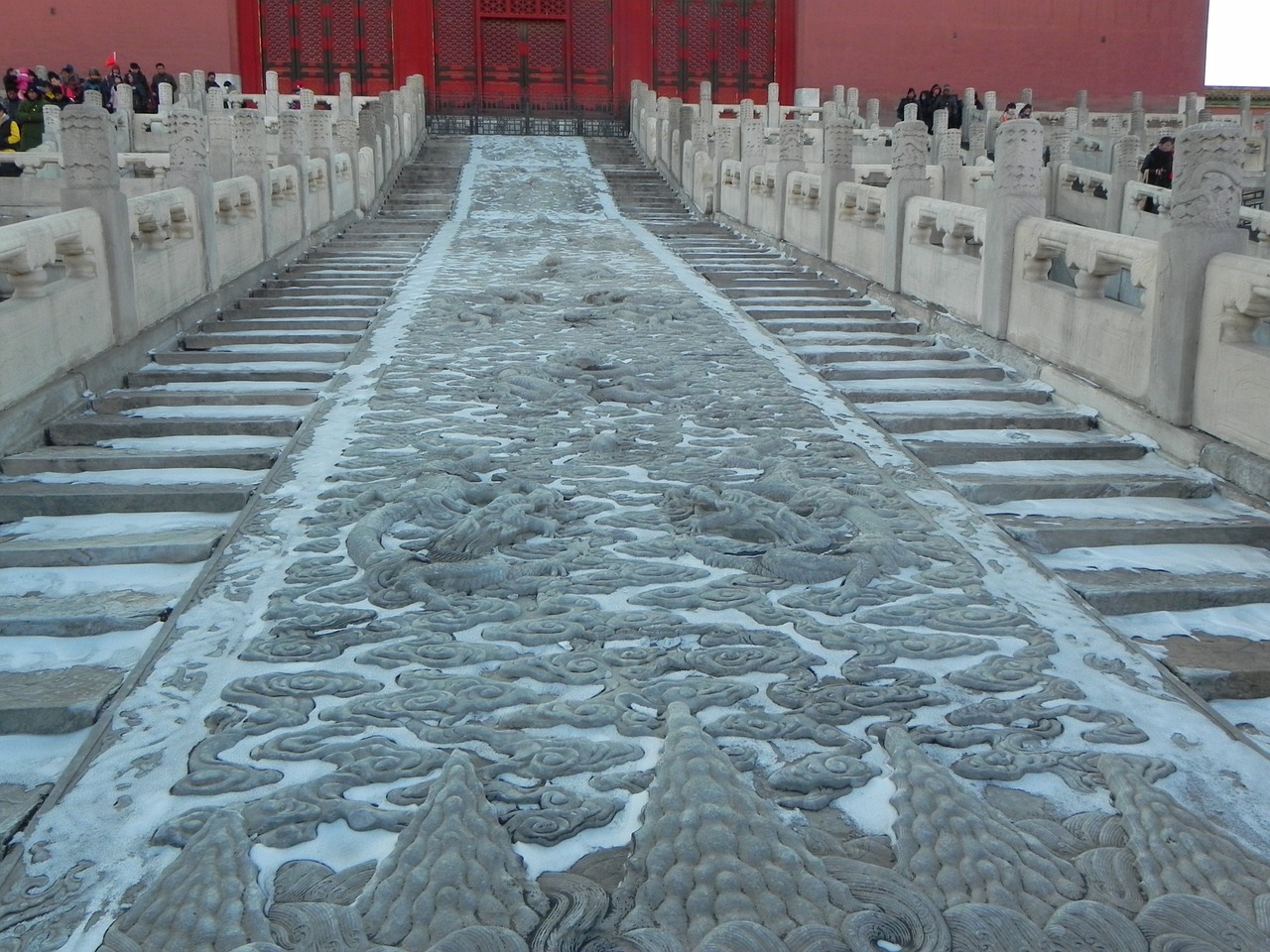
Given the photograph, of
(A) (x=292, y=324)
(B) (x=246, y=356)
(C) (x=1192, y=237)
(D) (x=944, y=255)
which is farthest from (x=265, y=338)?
(C) (x=1192, y=237)

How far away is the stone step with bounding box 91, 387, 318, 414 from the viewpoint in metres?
6.42

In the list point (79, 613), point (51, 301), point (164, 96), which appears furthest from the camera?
point (164, 96)

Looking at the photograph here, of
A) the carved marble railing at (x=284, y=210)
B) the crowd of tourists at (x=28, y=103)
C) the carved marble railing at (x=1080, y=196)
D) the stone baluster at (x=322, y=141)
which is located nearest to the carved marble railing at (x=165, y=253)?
the carved marble railing at (x=284, y=210)

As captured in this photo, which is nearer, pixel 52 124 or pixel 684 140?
pixel 52 124

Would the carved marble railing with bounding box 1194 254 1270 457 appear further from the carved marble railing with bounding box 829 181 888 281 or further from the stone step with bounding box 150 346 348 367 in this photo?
the stone step with bounding box 150 346 348 367

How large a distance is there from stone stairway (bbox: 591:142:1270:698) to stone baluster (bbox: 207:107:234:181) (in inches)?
197

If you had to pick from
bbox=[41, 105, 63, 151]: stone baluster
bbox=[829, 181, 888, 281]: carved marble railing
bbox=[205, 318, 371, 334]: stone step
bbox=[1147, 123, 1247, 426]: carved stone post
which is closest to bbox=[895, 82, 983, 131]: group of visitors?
bbox=[829, 181, 888, 281]: carved marble railing

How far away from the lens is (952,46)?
26734 millimetres

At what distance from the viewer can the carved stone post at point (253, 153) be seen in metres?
10.2

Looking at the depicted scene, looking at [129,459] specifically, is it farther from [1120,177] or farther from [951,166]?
[1120,177]

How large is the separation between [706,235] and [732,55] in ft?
45.7

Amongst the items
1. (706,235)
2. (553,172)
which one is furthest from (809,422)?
(553,172)

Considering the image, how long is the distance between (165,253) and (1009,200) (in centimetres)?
517

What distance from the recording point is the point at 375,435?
18.9ft
